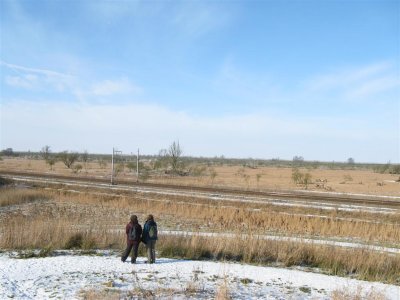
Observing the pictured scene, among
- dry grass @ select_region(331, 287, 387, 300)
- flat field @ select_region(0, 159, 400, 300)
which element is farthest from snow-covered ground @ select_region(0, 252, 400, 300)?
dry grass @ select_region(331, 287, 387, 300)

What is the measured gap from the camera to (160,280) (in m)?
10.3

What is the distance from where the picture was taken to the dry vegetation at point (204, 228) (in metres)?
13.2

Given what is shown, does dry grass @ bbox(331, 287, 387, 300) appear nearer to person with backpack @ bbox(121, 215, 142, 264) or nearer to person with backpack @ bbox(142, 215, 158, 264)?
person with backpack @ bbox(142, 215, 158, 264)

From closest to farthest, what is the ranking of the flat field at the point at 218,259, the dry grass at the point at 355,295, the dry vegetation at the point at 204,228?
1. the dry grass at the point at 355,295
2. the flat field at the point at 218,259
3. the dry vegetation at the point at 204,228

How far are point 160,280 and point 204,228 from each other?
879cm

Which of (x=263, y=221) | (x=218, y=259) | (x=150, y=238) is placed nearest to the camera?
(x=150, y=238)

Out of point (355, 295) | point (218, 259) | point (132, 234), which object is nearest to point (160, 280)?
point (132, 234)

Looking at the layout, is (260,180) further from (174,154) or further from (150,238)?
(150,238)

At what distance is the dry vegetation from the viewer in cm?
1319

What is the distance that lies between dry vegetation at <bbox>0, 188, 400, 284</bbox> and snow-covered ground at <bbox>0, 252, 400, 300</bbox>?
43.7 inches

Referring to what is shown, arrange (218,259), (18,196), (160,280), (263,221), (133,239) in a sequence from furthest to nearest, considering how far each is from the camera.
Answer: (18,196), (263,221), (218,259), (133,239), (160,280)

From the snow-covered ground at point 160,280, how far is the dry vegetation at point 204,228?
1.11m

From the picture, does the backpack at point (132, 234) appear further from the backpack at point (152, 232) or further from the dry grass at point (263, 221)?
the dry grass at point (263, 221)

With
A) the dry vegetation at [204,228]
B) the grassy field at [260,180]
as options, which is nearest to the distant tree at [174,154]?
the grassy field at [260,180]
